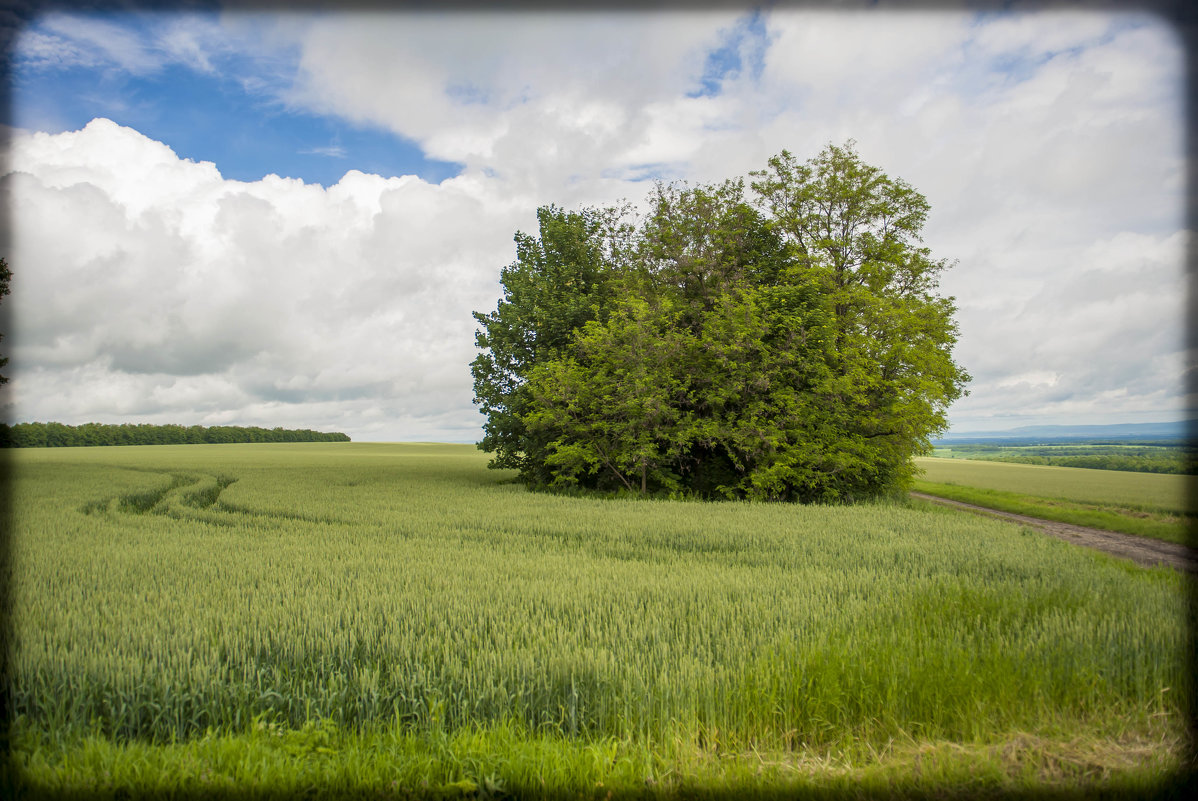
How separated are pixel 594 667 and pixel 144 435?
106 meters

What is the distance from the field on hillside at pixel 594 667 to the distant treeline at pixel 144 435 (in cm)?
→ 8296

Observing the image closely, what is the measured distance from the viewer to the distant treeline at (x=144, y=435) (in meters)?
71.9

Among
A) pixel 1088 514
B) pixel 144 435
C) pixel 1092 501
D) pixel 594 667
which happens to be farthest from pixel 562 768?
pixel 144 435

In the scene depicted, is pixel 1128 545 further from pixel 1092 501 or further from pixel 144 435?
pixel 144 435

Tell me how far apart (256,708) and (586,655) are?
2.52m

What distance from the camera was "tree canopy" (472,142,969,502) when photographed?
2038cm

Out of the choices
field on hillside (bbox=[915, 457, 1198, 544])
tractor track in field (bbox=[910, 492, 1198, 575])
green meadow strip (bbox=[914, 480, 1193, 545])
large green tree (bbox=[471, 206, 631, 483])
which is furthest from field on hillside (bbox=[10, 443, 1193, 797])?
large green tree (bbox=[471, 206, 631, 483])

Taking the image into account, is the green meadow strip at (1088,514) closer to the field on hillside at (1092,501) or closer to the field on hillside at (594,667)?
the field on hillside at (1092,501)

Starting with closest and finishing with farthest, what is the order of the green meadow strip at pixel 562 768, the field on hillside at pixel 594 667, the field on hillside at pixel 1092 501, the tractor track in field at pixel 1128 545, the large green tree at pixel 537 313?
the green meadow strip at pixel 562 768 < the field on hillside at pixel 594 667 < the tractor track in field at pixel 1128 545 < the field on hillside at pixel 1092 501 < the large green tree at pixel 537 313

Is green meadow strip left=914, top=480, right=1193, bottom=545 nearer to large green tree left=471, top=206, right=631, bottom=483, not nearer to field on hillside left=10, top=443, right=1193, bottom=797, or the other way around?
field on hillside left=10, top=443, right=1193, bottom=797

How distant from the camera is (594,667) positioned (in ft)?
14.3

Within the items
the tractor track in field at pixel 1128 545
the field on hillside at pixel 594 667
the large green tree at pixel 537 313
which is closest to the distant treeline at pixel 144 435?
the large green tree at pixel 537 313

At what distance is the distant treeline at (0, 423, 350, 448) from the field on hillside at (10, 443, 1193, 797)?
8296cm

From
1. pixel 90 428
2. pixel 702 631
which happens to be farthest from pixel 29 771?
pixel 90 428
